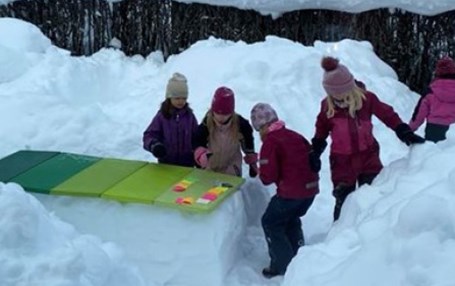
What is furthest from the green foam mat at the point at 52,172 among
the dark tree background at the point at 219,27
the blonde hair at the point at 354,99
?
the dark tree background at the point at 219,27

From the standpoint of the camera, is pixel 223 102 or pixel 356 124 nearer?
pixel 356 124

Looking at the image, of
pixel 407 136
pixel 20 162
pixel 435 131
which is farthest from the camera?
pixel 435 131

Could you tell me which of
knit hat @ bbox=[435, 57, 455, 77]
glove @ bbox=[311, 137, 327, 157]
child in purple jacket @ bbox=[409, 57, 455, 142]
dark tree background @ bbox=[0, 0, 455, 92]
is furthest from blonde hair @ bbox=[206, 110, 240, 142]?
dark tree background @ bbox=[0, 0, 455, 92]

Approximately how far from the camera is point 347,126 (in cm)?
561

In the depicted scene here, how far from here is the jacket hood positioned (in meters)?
6.77

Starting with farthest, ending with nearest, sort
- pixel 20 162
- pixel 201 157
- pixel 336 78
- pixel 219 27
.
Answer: pixel 219 27 < pixel 20 162 < pixel 201 157 < pixel 336 78

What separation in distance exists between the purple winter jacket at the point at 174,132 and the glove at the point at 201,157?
7.3 inches

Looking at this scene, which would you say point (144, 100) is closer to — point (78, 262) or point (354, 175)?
point (354, 175)

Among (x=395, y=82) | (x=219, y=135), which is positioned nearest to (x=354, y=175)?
(x=219, y=135)

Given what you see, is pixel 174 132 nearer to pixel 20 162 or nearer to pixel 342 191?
pixel 20 162

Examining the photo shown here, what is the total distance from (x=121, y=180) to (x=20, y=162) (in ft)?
2.99

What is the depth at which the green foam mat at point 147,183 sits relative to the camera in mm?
5602

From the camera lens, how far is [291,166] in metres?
5.59

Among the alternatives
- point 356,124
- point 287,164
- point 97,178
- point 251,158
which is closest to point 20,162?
point 97,178
